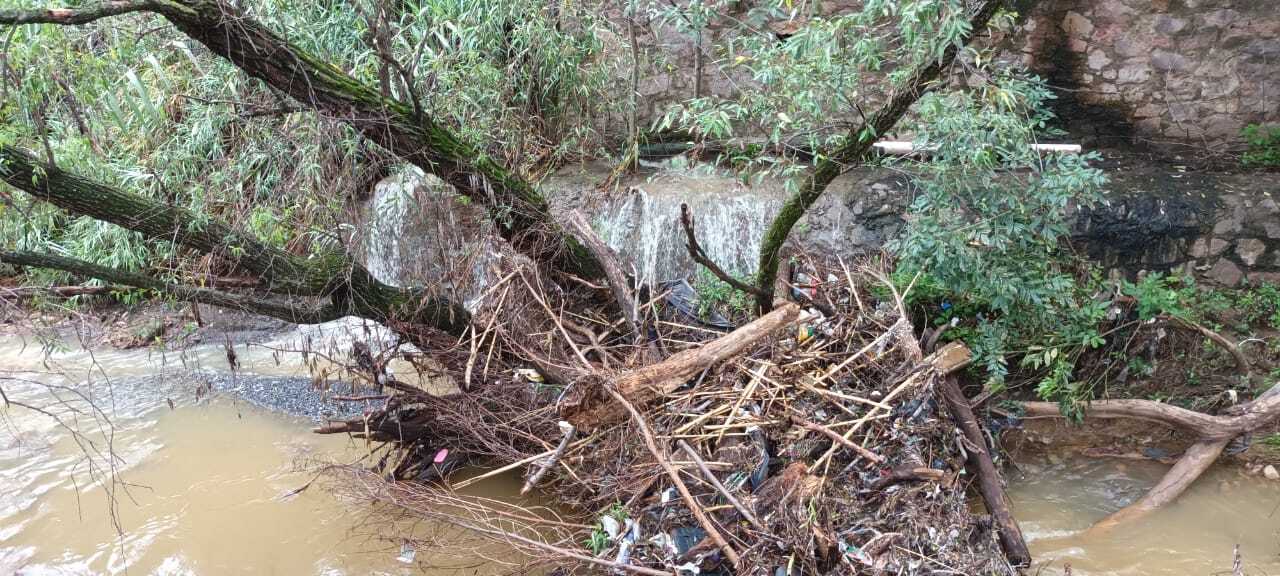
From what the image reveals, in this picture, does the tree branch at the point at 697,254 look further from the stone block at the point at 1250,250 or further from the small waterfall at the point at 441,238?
the stone block at the point at 1250,250

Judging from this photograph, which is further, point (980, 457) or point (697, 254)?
point (697, 254)

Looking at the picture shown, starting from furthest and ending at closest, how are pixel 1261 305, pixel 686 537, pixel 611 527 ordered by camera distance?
pixel 1261 305 < pixel 611 527 < pixel 686 537

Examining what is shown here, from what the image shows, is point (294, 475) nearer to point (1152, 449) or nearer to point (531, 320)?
point (531, 320)

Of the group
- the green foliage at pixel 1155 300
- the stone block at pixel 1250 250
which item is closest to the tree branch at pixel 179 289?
the green foliage at pixel 1155 300

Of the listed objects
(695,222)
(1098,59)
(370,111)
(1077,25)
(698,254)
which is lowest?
(695,222)

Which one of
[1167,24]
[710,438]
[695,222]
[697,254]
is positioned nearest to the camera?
[710,438]

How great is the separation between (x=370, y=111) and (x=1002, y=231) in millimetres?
3385

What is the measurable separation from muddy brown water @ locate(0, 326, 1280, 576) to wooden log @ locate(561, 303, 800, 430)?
79 cm

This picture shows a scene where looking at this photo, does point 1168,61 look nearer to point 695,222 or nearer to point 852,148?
point 852,148

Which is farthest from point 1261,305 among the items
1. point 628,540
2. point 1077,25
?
point 628,540

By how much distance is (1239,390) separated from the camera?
4547 mm

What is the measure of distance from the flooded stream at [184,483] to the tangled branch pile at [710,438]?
0.35m

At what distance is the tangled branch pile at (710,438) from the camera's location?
3.29m

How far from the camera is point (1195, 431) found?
13.8 ft
